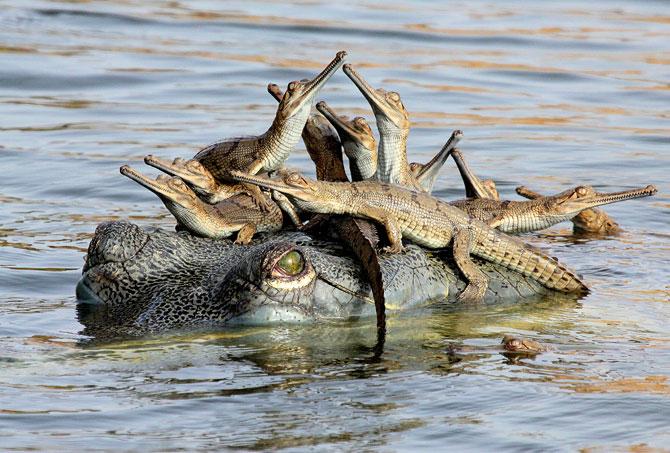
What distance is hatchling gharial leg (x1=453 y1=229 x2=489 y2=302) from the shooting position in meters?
8.57

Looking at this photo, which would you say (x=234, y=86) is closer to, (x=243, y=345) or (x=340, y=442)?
(x=243, y=345)

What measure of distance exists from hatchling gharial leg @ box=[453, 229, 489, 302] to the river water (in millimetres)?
98

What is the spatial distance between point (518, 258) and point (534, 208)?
2.67 feet

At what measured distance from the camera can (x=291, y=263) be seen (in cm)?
779

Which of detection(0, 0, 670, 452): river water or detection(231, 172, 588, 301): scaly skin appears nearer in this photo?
detection(0, 0, 670, 452): river water

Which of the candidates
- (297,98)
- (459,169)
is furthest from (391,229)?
(459,169)

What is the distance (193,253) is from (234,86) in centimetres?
1096

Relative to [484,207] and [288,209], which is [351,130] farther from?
[484,207]

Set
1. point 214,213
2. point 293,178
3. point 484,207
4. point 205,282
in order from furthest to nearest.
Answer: point 484,207 < point 214,213 < point 293,178 < point 205,282

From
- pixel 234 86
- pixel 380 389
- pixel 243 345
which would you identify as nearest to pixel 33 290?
pixel 243 345

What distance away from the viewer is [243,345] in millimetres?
7637

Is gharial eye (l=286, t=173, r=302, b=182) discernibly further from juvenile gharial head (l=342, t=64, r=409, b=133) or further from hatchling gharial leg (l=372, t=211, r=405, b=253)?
juvenile gharial head (l=342, t=64, r=409, b=133)

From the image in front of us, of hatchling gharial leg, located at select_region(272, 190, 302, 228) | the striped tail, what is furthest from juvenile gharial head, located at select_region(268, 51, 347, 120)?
the striped tail

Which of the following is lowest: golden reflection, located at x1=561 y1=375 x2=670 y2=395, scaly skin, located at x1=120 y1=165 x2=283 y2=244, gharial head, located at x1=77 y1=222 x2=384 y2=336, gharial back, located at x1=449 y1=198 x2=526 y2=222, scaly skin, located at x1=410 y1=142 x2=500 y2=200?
golden reflection, located at x1=561 y1=375 x2=670 y2=395
